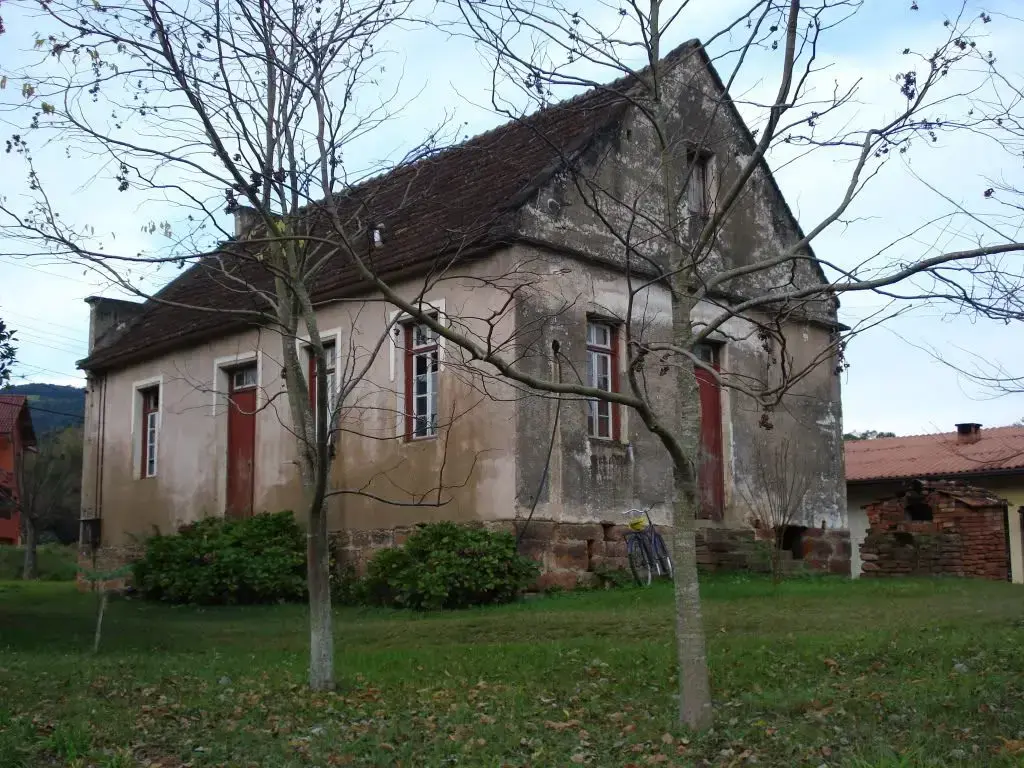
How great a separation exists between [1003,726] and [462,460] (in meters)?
9.27

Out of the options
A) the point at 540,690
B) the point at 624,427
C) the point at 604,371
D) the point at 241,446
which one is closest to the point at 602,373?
the point at 604,371

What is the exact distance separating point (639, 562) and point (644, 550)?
0.59 feet

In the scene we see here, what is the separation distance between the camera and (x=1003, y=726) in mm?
6910

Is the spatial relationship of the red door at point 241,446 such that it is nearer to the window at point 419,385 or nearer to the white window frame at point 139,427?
the white window frame at point 139,427

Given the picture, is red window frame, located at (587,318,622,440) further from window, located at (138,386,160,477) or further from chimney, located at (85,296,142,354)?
chimney, located at (85,296,142,354)

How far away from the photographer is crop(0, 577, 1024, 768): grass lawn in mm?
6832

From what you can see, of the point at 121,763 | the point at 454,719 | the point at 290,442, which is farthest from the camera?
the point at 290,442

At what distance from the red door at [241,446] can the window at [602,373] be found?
5900 mm

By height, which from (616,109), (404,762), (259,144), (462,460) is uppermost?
(616,109)

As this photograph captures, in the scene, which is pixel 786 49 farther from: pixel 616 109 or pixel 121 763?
pixel 616 109

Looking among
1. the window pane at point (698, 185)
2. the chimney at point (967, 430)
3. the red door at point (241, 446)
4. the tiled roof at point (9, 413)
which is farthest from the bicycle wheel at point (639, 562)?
the tiled roof at point (9, 413)

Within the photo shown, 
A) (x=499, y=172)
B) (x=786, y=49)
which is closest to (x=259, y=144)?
(x=786, y=49)

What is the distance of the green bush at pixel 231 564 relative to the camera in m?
16.4

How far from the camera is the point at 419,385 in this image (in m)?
16.3
